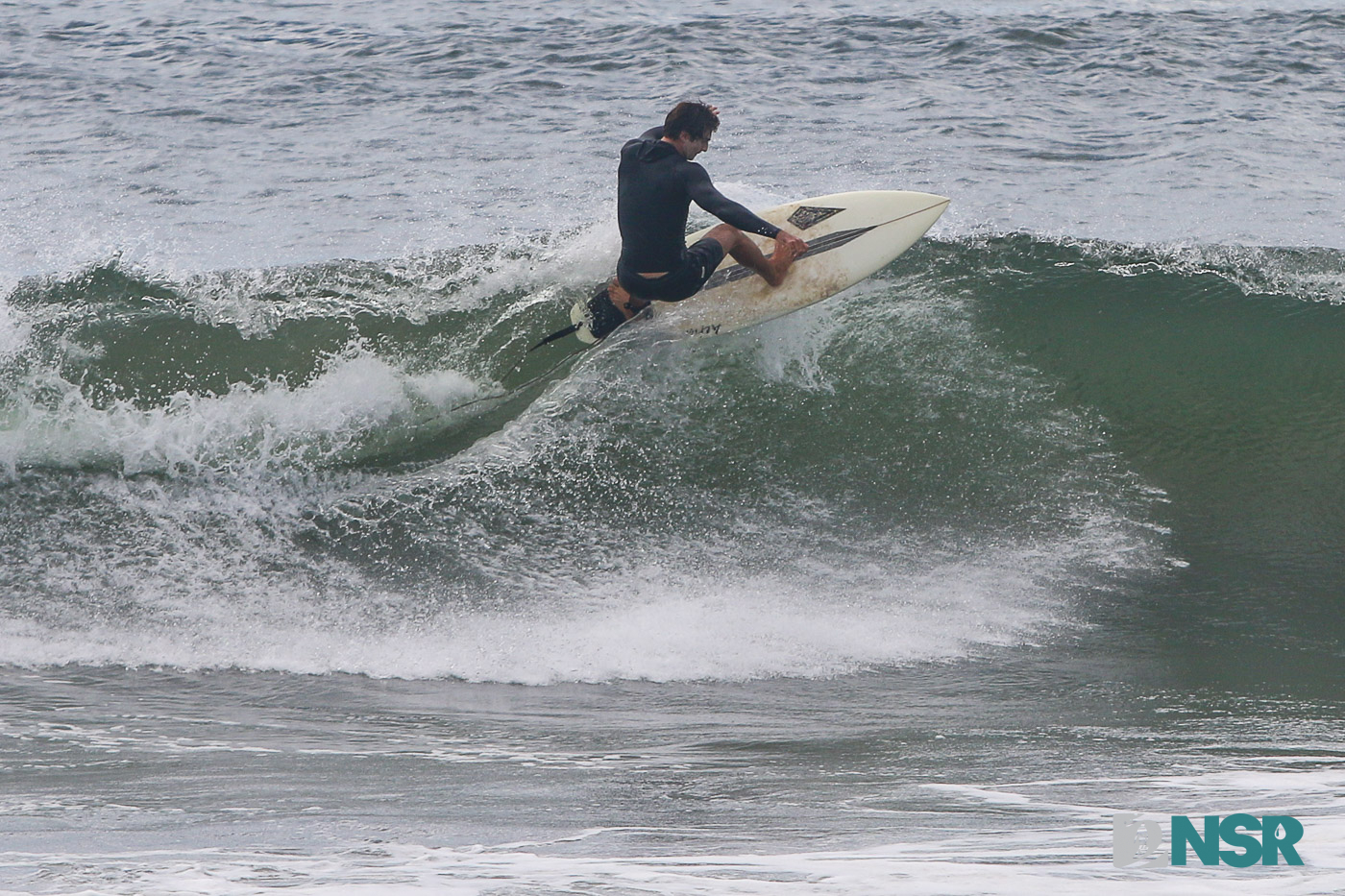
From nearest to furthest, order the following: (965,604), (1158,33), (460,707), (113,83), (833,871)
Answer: (833,871)
(460,707)
(965,604)
(113,83)
(1158,33)

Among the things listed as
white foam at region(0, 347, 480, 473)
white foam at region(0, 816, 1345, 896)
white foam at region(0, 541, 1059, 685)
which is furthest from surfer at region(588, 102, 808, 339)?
white foam at region(0, 816, 1345, 896)

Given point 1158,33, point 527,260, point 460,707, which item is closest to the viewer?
point 460,707

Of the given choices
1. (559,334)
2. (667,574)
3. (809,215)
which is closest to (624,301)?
(559,334)

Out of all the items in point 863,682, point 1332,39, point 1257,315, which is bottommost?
point 863,682

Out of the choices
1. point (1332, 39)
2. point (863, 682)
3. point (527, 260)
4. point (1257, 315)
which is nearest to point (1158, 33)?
point (1332, 39)

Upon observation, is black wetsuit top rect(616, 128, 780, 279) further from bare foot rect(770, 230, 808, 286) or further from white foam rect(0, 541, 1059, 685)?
white foam rect(0, 541, 1059, 685)

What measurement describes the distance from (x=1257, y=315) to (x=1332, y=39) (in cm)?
1450

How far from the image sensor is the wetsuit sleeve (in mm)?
5609

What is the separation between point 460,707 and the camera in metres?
4.41

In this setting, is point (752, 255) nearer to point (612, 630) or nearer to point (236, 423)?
point (612, 630)

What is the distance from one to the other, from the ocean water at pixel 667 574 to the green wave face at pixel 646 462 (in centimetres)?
3

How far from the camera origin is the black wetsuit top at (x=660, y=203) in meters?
5.63

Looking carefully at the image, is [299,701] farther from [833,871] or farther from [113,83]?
[113,83]

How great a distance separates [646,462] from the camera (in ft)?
20.2
